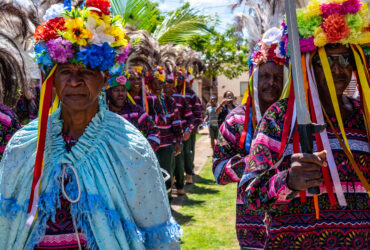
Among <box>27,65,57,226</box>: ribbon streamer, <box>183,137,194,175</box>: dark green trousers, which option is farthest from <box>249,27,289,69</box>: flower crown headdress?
<box>183,137,194,175</box>: dark green trousers

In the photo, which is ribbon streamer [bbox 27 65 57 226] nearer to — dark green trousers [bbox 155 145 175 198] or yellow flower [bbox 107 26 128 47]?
yellow flower [bbox 107 26 128 47]

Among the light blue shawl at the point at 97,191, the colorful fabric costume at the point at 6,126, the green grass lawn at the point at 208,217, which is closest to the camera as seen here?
the light blue shawl at the point at 97,191

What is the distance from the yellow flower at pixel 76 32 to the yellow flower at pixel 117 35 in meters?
0.15

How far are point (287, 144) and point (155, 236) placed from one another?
2.71ft

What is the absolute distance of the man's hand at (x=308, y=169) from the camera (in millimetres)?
2002

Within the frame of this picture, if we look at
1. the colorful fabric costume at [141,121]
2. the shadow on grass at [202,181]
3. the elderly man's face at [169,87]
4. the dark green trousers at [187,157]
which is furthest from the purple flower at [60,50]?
the shadow on grass at [202,181]

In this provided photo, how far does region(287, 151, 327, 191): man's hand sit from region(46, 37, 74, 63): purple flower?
129cm

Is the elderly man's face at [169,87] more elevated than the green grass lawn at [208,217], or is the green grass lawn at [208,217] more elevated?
the elderly man's face at [169,87]

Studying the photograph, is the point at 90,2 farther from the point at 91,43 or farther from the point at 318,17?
the point at 318,17

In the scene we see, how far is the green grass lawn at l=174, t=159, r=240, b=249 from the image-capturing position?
6312 mm

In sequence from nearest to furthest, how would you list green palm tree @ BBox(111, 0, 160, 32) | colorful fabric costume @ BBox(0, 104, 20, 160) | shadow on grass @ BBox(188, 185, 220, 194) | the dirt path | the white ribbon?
the white ribbon < colorful fabric costume @ BBox(0, 104, 20, 160) < green palm tree @ BBox(111, 0, 160, 32) < the dirt path < shadow on grass @ BBox(188, 185, 220, 194)

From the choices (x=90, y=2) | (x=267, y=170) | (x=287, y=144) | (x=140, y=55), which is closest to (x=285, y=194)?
(x=267, y=170)

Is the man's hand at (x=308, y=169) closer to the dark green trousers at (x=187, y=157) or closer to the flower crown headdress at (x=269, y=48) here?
the flower crown headdress at (x=269, y=48)

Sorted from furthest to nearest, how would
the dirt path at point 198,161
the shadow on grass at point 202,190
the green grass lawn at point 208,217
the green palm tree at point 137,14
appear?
the shadow on grass at point 202,190 < the dirt path at point 198,161 < the green palm tree at point 137,14 < the green grass lawn at point 208,217
